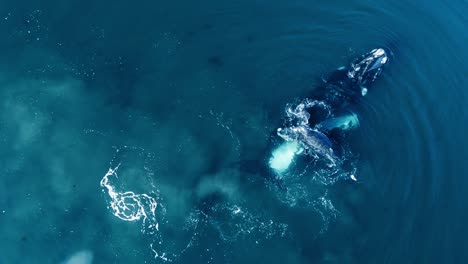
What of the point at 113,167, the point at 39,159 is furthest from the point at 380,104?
the point at 39,159

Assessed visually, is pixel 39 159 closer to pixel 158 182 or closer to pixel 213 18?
pixel 158 182

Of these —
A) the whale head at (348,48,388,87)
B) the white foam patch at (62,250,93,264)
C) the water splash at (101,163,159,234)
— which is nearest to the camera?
the white foam patch at (62,250,93,264)

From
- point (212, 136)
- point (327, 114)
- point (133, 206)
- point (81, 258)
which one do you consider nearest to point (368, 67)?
point (327, 114)

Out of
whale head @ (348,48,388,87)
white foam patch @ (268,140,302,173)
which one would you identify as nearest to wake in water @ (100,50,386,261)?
white foam patch @ (268,140,302,173)

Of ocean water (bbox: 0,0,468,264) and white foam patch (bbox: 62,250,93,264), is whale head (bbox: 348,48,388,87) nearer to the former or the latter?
ocean water (bbox: 0,0,468,264)

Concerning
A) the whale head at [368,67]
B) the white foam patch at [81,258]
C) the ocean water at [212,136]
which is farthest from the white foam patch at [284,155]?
the white foam patch at [81,258]

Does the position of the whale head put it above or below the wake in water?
above

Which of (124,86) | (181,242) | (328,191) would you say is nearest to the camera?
(181,242)
